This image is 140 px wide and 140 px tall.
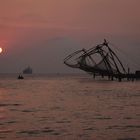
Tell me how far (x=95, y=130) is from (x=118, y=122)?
12.1ft

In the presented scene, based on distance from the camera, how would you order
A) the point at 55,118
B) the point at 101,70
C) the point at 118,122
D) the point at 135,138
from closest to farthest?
1. the point at 135,138
2. the point at 118,122
3. the point at 55,118
4. the point at 101,70

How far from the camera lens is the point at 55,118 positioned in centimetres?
2869

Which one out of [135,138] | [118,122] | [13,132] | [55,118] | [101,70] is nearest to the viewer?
[135,138]

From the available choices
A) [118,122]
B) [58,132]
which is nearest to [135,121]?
[118,122]

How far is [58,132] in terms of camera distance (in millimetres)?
22203

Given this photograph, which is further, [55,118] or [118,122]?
[55,118]

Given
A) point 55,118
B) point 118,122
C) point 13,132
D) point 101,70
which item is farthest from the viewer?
point 101,70

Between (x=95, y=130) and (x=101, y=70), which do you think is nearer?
(x=95, y=130)

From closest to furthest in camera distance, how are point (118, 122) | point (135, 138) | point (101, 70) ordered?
point (135, 138), point (118, 122), point (101, 70)

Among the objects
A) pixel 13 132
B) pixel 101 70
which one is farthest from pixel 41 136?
pixel 101 70

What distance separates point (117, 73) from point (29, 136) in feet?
319

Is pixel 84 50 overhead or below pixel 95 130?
overhead

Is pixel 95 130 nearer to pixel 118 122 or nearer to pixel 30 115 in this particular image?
pixel 118 122

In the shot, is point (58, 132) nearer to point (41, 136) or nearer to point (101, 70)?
point (41, 136)
